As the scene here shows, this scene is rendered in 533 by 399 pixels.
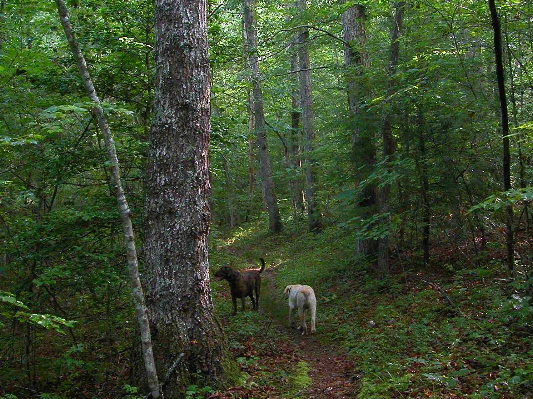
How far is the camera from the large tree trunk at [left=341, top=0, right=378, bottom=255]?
10328 millimetres

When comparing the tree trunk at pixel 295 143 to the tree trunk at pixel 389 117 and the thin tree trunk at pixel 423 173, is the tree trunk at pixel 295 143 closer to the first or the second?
the tree trunk at pixel 389 117

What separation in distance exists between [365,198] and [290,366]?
5048 millimetres

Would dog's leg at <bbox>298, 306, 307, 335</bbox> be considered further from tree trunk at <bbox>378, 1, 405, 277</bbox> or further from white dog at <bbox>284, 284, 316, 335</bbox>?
tree trunk at <bbox>378, 1, 405, 277</bbox>

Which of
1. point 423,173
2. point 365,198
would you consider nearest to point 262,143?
point 365,198

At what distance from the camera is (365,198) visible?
10602mm

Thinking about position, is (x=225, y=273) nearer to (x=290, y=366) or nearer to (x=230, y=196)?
(x=290, y=366)

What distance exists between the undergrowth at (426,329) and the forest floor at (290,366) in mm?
82

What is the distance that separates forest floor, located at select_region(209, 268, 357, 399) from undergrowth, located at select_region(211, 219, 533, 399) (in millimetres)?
82

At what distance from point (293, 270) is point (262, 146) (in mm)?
8326

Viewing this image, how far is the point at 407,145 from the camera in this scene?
31.2 ft

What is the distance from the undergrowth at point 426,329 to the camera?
4934 mm

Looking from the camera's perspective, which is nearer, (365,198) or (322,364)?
(322,364)

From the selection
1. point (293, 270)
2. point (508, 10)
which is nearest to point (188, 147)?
point (508, 10)

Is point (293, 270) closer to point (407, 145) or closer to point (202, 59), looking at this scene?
point (407, 145)
